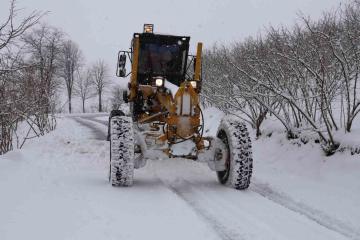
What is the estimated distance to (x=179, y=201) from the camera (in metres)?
5.61

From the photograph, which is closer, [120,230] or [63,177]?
[120,230]

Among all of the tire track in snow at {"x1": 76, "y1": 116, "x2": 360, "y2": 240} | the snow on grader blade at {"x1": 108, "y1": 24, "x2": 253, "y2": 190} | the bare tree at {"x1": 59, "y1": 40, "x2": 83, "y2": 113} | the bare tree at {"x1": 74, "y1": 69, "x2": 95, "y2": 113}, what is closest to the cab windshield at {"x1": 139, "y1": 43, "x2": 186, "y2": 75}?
the snow on grader blade at {"x1": 108, "y1": 24, "x2": 253, "y2": 190}

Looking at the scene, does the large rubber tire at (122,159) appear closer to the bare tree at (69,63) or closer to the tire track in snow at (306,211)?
the tire track in snow at (306,211)

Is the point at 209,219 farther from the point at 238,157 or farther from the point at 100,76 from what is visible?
the point at 100,76

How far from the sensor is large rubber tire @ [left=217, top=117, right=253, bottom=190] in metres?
6.32

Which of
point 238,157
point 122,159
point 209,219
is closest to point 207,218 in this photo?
point 209,219

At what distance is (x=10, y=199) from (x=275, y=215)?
3.10m

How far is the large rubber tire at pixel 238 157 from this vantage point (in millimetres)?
6324

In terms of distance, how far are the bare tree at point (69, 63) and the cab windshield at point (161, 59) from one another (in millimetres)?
51752

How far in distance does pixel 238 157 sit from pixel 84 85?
6497 centimetres

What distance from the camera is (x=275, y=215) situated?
4.98m

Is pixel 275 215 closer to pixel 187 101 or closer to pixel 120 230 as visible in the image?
pixel 120 230

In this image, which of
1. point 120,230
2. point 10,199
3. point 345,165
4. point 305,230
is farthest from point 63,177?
point 345,165

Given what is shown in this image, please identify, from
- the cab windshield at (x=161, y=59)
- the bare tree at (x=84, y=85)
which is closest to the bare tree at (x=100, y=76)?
the bare tree at (x=84, y=85)
